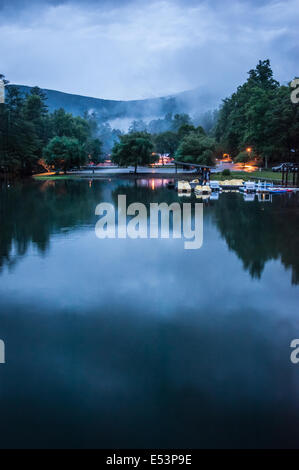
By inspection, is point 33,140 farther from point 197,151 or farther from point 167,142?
point 167,142

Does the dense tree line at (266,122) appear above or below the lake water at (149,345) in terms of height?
above

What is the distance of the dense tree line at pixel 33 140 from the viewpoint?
62.1 metres

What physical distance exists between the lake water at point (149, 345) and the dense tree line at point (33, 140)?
50.3m

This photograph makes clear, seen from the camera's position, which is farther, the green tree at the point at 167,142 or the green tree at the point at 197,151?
the green tree at the point at 167,142

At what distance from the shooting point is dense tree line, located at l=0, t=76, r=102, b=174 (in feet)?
204

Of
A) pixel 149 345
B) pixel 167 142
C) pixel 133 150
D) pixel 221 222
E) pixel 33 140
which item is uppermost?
pixel 167 142

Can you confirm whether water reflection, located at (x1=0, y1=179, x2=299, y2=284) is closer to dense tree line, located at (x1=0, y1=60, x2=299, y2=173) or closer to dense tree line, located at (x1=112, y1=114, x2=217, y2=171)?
dense tree line, located at (x1=0, y1=60, x2=299, y2=173)

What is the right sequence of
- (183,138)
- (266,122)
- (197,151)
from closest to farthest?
(266,122)
(197,151)
(183,138)

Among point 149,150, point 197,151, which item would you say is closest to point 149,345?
point 197,151

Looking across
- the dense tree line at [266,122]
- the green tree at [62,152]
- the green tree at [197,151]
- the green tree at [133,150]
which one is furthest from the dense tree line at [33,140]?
the dense tree line at [266,122]

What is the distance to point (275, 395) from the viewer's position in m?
6.45

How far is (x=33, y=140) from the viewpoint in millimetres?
69500

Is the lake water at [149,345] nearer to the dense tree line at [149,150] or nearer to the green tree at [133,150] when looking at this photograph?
the dense tree line at [149,150]

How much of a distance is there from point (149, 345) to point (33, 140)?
66852 mm
